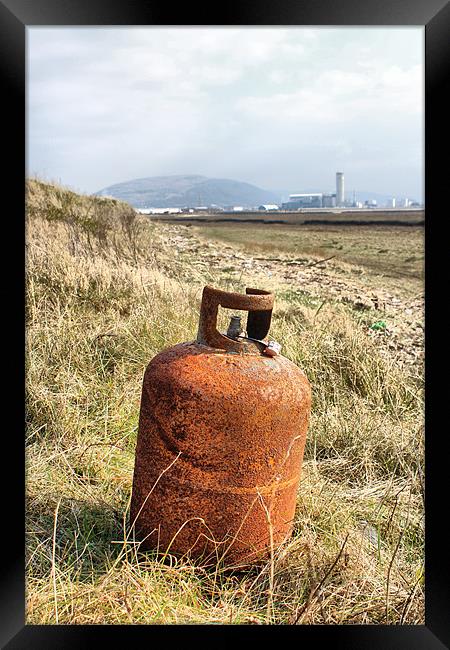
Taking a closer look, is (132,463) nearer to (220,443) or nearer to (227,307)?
(220,443)

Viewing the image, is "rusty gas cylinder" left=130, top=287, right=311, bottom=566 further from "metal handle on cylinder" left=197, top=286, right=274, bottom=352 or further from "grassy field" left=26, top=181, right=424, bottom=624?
"grassy field" left=26, top=181, right=424, bottom=624

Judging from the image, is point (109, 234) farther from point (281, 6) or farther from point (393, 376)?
point (281, 6)

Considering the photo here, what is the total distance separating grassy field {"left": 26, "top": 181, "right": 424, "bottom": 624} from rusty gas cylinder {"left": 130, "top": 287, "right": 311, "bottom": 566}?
13 cm

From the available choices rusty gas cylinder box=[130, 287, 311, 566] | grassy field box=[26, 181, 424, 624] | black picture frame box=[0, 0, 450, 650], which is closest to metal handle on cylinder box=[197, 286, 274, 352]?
rusty gas cylinder box=[130, 287, 311, 566]

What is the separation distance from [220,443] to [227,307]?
482 mm

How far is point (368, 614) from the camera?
226 cm

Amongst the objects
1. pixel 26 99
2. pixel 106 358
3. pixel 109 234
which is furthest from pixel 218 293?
pixel 109 234

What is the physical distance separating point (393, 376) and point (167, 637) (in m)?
3.05

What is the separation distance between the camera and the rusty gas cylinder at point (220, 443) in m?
2.12

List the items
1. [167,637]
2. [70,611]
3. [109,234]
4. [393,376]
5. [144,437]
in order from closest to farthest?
[167,637], [70,611], [144,437], [393,376], [109,234]

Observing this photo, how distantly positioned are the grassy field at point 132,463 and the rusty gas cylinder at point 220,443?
0.13 meters

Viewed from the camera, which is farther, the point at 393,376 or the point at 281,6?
the point at 393,376
